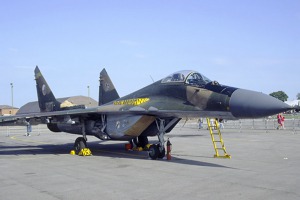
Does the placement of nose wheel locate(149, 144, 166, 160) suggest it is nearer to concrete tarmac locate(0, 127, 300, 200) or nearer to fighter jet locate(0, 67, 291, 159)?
fighter jet locate(0, 67, 291, 159)

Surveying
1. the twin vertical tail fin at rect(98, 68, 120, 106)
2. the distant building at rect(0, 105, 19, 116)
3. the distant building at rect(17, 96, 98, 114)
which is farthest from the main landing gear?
the distant building at rect(0, 105, 19, 116)

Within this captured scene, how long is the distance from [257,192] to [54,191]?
13.3 ft

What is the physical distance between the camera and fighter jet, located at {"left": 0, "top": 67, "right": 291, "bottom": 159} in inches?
356

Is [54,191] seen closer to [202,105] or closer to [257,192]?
[257,192]

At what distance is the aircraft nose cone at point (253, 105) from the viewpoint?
841 centimetres

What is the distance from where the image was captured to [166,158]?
11.7 meters

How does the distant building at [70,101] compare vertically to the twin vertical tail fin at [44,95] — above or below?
above

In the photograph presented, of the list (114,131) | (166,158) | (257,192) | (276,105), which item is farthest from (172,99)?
(257,192)

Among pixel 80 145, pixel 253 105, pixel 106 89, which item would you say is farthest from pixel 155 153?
pixel 106 89

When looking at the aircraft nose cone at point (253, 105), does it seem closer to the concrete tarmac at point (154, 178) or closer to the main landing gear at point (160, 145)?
the concrete tarmac at point (154, 178)

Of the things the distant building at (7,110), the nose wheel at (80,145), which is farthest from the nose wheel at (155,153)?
the distant building at (7,110)

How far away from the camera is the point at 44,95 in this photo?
1812 cm

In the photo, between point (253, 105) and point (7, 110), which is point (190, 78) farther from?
point (7, 110)

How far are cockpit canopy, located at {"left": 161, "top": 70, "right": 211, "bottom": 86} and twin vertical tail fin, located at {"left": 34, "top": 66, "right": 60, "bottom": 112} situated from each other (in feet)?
28.1
